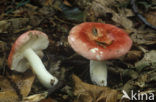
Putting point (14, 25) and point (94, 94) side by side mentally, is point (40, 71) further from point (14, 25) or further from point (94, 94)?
point (14, 25)

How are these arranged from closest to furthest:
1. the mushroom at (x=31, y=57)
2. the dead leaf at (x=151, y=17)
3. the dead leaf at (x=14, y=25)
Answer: the mushroom at (x=31, y=57)
the dead leaf at (x=14, y=25)
the dead leaf at (x=151, y=17)

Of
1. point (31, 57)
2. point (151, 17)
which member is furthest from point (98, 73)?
point (151, 17)

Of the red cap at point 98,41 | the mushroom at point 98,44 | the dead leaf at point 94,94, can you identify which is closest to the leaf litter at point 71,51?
the dead leaf at point 94,94

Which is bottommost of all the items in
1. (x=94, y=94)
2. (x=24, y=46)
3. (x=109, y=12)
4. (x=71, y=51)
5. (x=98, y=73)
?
(x=94, y=94)

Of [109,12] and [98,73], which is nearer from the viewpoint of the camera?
[98,73]

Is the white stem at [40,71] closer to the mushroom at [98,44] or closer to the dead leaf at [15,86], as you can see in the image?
the dead leaf at [15,86]

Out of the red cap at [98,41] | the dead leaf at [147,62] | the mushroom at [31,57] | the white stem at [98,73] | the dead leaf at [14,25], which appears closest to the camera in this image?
the red cap at [98,41]
